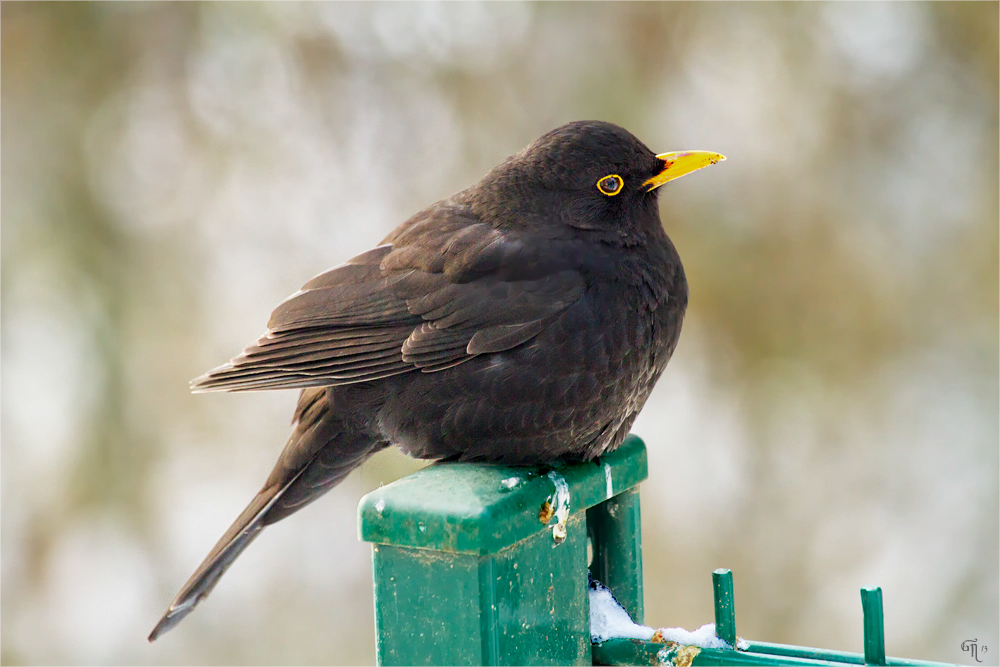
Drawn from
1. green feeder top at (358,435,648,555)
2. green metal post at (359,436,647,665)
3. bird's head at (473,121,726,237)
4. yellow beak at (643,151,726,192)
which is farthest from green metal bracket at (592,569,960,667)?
yellow beak at (643,151,726,192)

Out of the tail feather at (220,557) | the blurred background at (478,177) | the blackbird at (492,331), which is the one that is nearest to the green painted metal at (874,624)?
the blackbird at (492,331)

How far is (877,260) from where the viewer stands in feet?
20.9

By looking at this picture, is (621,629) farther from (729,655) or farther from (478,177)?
(478,177)

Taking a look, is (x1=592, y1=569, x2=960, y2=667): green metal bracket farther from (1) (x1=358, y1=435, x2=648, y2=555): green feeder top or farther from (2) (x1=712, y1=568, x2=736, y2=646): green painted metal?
(1) (x1=358, y1=435, x2=648, y2=555): green feeder top

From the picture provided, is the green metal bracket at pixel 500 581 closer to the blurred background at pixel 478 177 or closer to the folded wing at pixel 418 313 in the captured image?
the folded wing at pixel 418 313

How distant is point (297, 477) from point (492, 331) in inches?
32.8

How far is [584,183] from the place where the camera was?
11.0 feet

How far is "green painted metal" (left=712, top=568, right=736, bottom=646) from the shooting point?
254cm

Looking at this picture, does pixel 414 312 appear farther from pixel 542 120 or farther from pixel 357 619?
pixel 357 619

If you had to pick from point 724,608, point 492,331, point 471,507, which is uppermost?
point 492,331

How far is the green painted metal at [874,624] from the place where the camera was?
7.56 ft

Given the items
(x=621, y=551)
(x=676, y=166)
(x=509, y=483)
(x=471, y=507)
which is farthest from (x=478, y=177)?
(x=471, y=507)

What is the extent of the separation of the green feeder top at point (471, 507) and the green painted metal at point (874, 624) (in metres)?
0.68

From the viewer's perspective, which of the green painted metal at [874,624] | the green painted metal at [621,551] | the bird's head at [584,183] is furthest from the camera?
the bird's head at [584,183]
